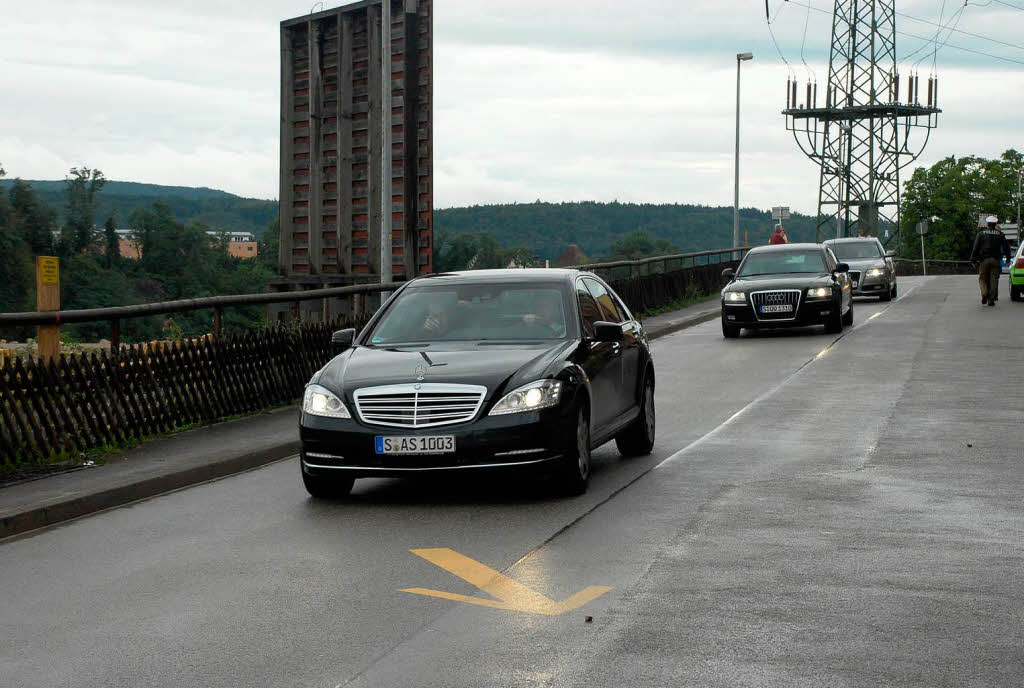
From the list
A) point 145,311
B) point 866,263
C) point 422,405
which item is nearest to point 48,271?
point 145,311

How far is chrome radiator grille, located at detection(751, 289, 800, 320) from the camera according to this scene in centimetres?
2514

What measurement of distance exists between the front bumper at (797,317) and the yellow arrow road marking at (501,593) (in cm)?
1842

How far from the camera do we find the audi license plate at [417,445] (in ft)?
29.1

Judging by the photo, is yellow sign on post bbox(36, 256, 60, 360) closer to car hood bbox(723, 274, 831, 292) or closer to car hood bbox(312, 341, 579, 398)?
car hood bbox(312, 341, 579, 398)

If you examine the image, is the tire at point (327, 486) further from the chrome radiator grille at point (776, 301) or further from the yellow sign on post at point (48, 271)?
the chrome radiator grille at point (776, 301)

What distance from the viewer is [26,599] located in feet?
22.1

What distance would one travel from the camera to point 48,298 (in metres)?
11.6

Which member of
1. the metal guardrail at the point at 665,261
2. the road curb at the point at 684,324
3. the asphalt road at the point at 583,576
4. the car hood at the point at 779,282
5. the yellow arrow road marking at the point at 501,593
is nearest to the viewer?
the asphalt road at the point at 583,576

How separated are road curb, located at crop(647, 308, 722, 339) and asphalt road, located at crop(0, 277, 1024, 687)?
1454 centimetres

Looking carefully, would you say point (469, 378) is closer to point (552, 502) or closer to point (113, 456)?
point (552, 502)

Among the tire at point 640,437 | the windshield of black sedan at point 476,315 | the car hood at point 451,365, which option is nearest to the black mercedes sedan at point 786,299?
the tire at point 640,437

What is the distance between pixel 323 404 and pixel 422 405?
0.68 m

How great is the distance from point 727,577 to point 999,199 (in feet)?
484

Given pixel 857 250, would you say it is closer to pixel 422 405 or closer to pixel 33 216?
pixel 422 405
